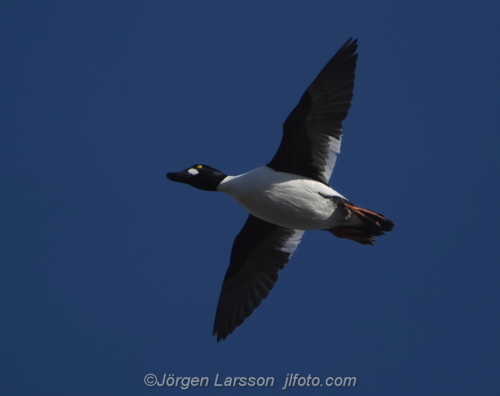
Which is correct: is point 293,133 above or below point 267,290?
above

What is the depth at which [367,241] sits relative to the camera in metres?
9.69

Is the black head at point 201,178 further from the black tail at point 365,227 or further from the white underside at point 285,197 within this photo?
the black tail at point 365,227

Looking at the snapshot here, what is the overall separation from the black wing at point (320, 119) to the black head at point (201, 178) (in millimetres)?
732

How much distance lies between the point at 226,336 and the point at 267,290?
2.71 feet

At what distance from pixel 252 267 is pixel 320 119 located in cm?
242

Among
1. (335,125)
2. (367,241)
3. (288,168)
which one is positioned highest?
(335,125)

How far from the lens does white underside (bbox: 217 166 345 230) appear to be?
9.34 metres

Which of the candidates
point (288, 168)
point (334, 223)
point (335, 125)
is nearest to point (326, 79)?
point (335, 125)

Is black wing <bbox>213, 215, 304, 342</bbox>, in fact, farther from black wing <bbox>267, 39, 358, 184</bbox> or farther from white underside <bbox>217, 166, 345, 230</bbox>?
black wing <bbox>267, 39, 358, 184</bbox>

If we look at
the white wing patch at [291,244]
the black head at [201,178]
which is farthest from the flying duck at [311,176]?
the white wing patch at [291,244]

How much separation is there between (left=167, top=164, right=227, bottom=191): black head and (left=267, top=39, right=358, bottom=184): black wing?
2.40ft

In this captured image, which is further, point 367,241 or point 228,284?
point 228,284

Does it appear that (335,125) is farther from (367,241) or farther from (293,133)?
(367,241)

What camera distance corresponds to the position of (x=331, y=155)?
31.4ft
